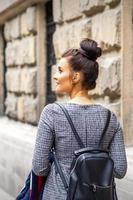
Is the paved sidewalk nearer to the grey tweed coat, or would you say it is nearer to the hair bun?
the grey tweed coat

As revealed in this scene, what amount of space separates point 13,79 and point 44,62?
3.66 feet

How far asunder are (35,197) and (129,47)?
196cm

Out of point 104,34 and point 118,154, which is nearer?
point 118,154

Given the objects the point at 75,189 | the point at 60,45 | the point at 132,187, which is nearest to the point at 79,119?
the point at 75,189

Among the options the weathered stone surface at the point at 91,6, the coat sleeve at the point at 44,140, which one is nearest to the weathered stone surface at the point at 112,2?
the weathered stone surface at the point at 91,6

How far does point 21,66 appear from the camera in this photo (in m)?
7.18

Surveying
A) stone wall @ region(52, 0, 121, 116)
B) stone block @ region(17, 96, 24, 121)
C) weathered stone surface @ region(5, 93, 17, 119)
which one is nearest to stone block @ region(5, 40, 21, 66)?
weathered stone surface @ region(5, 93, 17, 119)

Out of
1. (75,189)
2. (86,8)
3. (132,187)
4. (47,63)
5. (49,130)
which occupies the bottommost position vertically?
(132,187)

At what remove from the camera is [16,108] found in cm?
733

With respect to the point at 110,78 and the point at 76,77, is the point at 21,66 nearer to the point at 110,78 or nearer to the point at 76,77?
the point at 110,78

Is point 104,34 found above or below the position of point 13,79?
above

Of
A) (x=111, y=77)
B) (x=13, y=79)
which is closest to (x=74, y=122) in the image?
(x=111, y=77)

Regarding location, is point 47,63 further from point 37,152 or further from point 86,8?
point 37,152

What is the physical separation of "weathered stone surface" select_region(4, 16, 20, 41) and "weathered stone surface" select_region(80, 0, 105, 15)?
228 centimetres
